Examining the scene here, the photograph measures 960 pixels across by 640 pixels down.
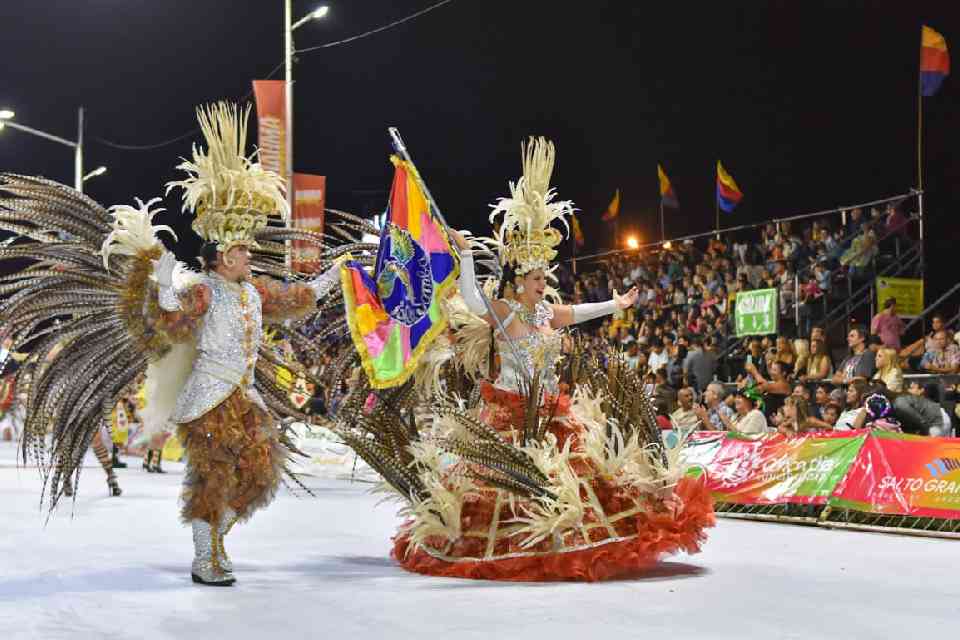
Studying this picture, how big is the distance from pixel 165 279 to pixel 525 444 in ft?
6.25

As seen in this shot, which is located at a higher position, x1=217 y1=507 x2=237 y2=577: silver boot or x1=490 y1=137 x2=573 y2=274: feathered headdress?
x1=490 y1=137 x2=573 y2=274: feathered headdress

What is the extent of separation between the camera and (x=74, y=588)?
4.98 metres

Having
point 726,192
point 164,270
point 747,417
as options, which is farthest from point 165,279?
point 726,192

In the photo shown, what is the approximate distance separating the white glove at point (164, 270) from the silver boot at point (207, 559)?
1.14 metres

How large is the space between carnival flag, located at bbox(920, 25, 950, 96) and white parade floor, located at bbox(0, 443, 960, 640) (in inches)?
306

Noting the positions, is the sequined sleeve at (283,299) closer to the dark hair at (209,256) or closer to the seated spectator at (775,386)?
the dark hair at (209,256)

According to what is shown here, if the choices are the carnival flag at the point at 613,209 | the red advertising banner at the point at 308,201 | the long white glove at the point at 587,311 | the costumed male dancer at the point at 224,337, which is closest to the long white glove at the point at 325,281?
the costumed male dancer at the point at 224,337

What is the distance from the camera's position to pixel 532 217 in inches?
236

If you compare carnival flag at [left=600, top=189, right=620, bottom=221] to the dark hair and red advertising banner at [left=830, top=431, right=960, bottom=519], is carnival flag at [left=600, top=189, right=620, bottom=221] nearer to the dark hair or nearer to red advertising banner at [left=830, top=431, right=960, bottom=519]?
red advertising banner at [left=830, top=431, right=960, bottom=519]

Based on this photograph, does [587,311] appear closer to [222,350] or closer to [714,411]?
[222,350]

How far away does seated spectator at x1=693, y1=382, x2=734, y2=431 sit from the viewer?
10.8 metres

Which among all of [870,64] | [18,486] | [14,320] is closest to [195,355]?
[14,320]

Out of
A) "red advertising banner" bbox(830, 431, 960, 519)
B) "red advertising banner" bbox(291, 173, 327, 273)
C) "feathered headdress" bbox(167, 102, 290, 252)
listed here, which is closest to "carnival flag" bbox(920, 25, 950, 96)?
"red advertising banner" bbox(830, 431, 960, 519)

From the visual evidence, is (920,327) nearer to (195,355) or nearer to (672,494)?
(672,494)
